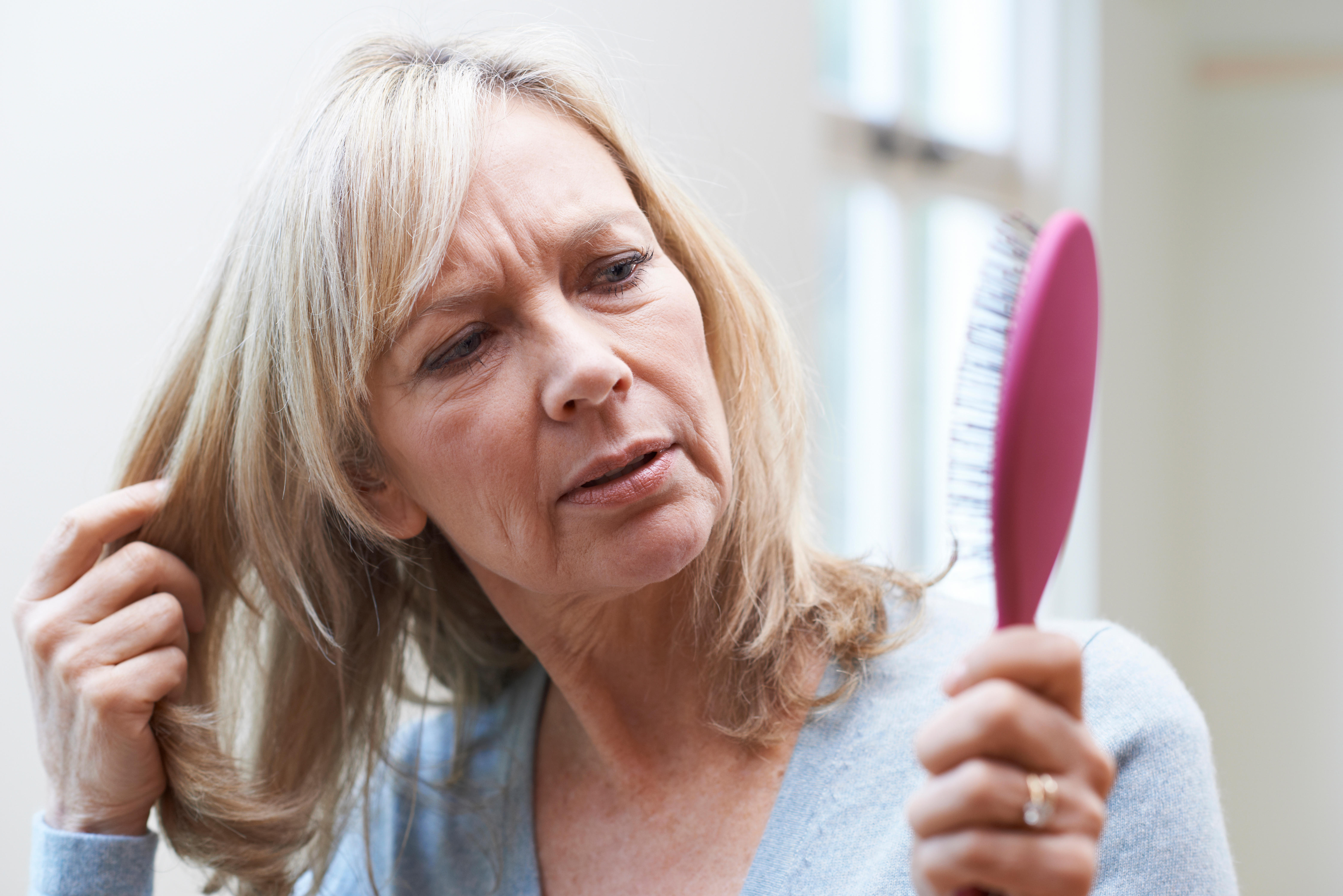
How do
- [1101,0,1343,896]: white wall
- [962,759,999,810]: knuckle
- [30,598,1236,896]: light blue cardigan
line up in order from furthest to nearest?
[1101,0,1343,896]: white wall
[30,598,1236,896]: light blue cardigan
[962,759,999,810]: knuckle

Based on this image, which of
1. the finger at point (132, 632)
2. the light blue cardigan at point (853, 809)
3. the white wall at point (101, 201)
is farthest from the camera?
the white wall at point (101, 201)

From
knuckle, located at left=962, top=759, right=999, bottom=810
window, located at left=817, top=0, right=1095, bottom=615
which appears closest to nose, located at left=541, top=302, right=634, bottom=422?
knuckle, located at left=962, top=759, right=999, bottom=810

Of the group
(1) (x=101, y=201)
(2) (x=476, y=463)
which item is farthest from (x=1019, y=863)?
(1) (x=101, y=201)

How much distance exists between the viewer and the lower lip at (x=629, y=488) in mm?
851

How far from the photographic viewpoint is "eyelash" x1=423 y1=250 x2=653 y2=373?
35.2 inches

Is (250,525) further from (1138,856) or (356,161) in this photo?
(1138,856)

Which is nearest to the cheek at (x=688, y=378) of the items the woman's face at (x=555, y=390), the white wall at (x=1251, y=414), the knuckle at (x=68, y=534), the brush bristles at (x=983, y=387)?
the woman's face at (x=555, y=390)

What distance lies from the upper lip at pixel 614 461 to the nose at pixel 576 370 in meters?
0.04

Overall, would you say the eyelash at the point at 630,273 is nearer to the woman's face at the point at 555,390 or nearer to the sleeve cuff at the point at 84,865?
the woman's face at the point at 555,390

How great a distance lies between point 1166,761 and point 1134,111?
2.87 m

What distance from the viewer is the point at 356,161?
0.91 m

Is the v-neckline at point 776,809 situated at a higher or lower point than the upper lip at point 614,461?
lower

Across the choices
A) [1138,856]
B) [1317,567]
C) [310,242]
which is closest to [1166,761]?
[1138,856]

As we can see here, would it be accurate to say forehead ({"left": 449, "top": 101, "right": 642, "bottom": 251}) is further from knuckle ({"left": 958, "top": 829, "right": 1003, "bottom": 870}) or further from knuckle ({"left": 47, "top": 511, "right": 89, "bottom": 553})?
knuckle ({"left": 958, "top": 829, "right": 1003, "bottom": 870})
